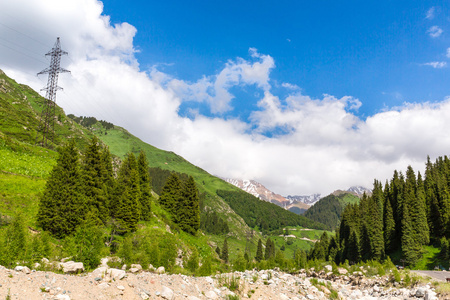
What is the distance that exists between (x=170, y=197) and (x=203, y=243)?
1443 centimetres

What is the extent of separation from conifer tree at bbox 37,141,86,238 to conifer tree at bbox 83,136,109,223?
11.3 ft

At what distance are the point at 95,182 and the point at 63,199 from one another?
7.09 meters

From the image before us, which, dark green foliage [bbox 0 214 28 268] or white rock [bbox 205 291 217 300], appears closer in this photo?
dark green foliage [bbox 0 214 28 268]

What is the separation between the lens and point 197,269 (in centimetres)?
2347

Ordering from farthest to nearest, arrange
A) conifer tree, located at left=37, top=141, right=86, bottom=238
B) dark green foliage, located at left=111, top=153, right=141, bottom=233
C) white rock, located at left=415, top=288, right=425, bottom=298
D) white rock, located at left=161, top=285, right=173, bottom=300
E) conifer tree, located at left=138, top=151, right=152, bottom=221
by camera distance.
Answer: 1. conifer tree, located at left=138, top=151, right=152, bottom=221
2. dark green foliage, located at left=111, top=153, right=141, bottom=233
3. conifer tree, located at left=37, top=141, right=86, bottom=238
4. white rock, located at left=415, top=288, right=425, bottom=298
5. white rock, located at left=161, top=285, right=173, bottom=300

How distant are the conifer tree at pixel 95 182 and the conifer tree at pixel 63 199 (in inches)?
Answer: 136

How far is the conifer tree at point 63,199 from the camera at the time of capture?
90.8 feet

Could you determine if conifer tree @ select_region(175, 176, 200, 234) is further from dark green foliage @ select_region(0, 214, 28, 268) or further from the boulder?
dark green foliage @ select_region(0, 214, 28, 268)

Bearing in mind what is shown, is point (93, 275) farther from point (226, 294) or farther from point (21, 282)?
point (226, 294)

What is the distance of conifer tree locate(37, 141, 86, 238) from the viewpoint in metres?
27.7

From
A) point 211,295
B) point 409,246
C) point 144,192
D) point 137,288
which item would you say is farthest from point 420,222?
point 137,288

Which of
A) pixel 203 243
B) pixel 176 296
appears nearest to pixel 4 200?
pixel 176 296

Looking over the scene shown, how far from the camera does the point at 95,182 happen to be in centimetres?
3597

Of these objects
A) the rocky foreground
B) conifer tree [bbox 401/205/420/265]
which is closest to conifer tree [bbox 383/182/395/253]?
conifer tree [bbox 401/205/420/265]
